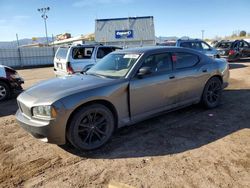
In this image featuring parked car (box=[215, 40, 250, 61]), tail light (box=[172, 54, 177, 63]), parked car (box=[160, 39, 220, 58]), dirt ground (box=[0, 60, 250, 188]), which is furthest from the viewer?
parked car (box=[215, 40, 250, 61])

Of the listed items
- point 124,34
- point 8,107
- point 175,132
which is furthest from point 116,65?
point 124,34

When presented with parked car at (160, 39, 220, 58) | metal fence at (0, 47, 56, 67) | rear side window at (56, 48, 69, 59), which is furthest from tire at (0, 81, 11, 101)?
metal fence at (0, 47, 56, 67)

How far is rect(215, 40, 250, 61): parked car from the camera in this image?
57.1 feet

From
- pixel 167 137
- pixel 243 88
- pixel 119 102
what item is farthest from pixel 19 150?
pixel 243 88

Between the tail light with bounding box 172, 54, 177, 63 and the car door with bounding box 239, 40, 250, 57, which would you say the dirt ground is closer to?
the tail light with bounding box 172, 54, 177, 63

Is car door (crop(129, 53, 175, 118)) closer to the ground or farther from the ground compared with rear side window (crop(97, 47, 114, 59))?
closer to the ground

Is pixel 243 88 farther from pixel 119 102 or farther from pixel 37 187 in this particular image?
pixel 37 187

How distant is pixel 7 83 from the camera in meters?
8.15

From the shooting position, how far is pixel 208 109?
6105mm

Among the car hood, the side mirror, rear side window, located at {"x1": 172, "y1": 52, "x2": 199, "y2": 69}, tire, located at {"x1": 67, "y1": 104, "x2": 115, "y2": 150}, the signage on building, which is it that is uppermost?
the signage on building

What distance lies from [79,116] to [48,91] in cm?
71

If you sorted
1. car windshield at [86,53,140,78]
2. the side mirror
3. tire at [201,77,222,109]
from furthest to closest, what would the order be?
tire at [201,77,222,109], car windshield at [86,53,140,78], the side mirror

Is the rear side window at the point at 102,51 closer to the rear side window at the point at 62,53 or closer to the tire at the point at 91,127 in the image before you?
the rear side window at the point at 62,53

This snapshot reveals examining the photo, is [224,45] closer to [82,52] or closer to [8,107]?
[82,52]
